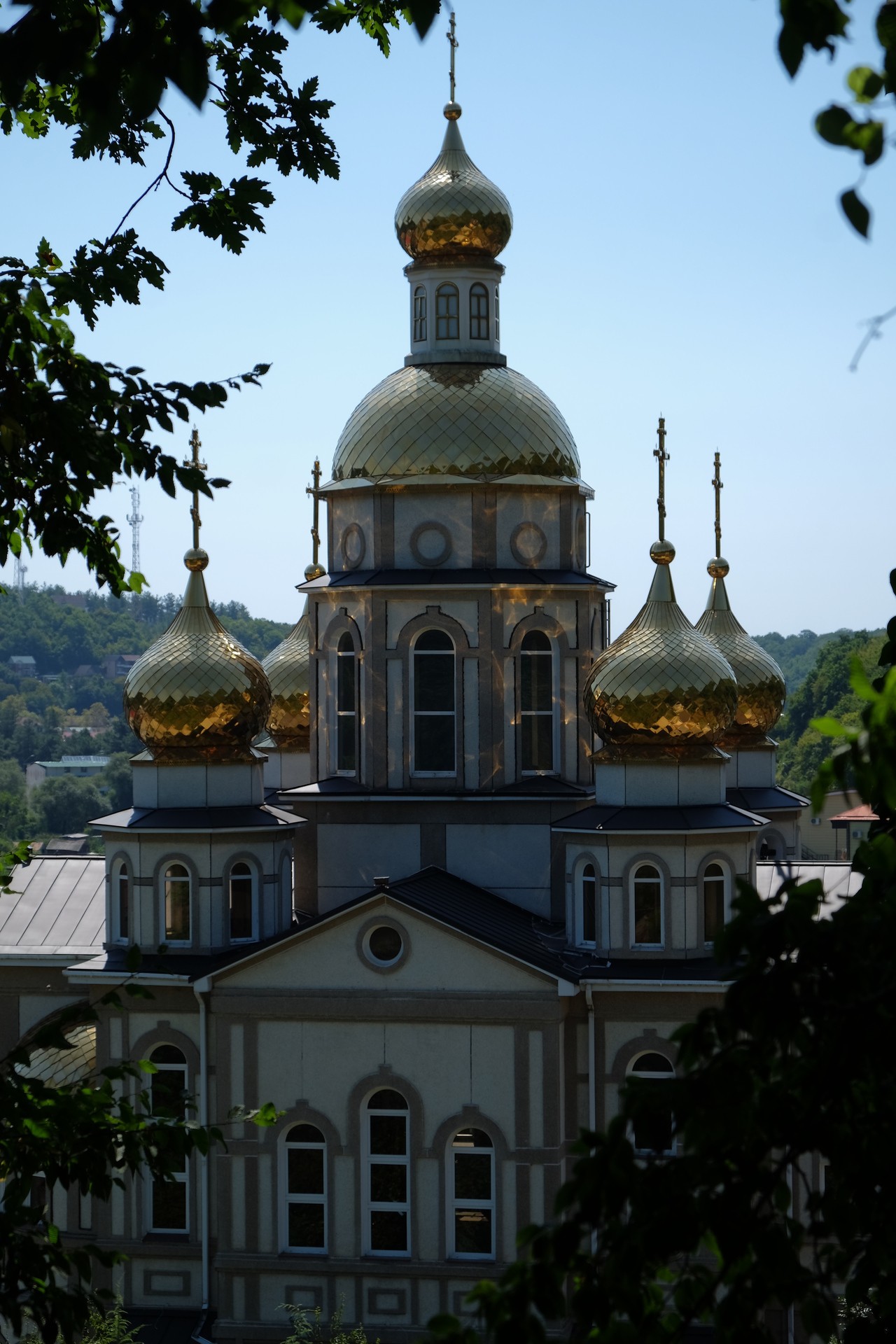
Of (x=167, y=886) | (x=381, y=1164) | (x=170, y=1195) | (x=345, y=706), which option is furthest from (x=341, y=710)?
(x=170, y=1195)

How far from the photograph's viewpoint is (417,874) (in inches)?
808

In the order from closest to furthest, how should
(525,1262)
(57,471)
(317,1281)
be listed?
(525,1262)
(57,471)
(317,1281)

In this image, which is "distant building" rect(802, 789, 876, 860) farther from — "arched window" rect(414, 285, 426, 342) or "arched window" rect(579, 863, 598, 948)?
"arched window" rect(579, 863, 598, 948)

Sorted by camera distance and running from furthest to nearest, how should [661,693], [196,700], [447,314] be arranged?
[447,314]
[196,700]
[661,693]

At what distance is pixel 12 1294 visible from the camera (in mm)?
6703

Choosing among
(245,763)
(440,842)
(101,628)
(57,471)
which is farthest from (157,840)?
(101,628)

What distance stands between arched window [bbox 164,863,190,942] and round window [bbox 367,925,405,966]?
236 cm

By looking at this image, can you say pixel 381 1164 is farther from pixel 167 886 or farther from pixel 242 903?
pixel 167 886

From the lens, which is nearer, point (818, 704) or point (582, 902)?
point (582, 902)

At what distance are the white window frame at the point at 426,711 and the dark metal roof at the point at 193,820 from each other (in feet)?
5.13

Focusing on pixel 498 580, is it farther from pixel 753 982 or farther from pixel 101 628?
pixel 101 628

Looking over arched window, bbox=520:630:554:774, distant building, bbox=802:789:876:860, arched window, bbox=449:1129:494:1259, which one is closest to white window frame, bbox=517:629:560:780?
arched window, bbox=520:630:554:774

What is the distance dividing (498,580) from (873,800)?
16.4 metres

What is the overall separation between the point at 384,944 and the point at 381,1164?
83.1 inches
